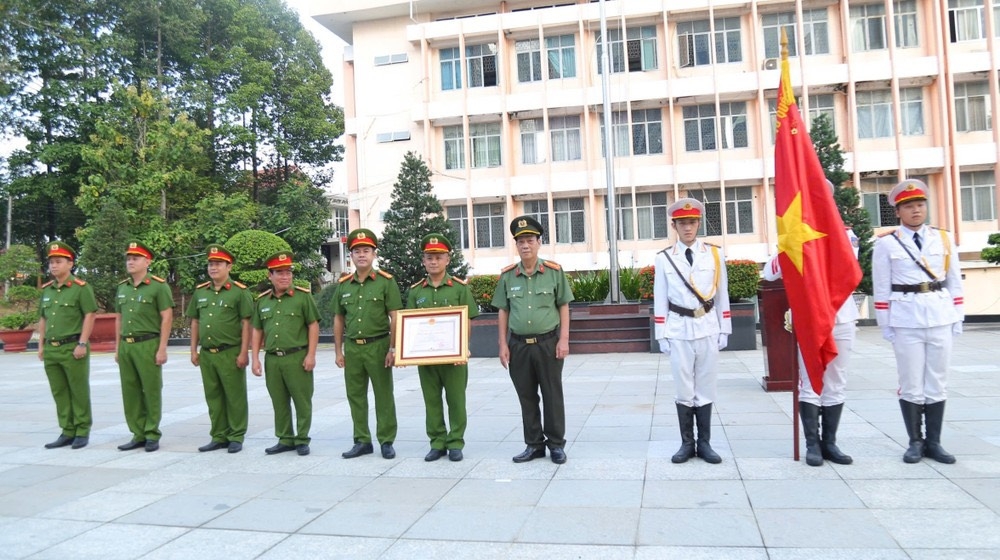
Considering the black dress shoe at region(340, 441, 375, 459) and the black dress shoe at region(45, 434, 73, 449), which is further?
the black dress shoe at region(45, 434, 73, 449)

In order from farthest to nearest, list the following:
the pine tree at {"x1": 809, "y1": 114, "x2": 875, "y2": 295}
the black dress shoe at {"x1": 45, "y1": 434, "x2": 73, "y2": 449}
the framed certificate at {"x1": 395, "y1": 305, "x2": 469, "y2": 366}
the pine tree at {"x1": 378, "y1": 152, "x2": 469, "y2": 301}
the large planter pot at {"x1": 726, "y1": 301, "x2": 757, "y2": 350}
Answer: the pine tree at {"x1": 809, "y1": 114, "x2": 875, "y2": 295} → the pine tree at {"x1": 378, "y1": 152, "x2": 469, "y2": 301} → the large planter pot at {"x1": 726, "y1": 301, "x2": 757, "y2": 350} → the black dress shoe at {"x1": 45, "y1": 434, "x2": 73, "y2": 449} → the framed certificate at {"x1": 395, "y1": 305, "x2": 469, "y2": 366}

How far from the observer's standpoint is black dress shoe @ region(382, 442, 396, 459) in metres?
6.26

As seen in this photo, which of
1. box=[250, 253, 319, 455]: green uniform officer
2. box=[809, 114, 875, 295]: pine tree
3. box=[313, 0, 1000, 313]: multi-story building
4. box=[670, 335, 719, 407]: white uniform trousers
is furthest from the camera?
box=[313, 0, 1000, 313]: multi-story building

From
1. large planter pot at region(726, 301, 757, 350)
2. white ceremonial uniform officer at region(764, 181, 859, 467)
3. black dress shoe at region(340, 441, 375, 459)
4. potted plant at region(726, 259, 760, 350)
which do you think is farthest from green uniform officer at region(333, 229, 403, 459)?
large planter pot at region(726, 301, 757, 350)

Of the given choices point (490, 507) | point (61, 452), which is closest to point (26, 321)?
point (61, 452)

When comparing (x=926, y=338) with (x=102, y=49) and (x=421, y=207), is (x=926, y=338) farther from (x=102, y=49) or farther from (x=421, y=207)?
(x=102, y=49)

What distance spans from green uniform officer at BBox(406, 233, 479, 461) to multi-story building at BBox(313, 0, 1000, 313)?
18.3 m

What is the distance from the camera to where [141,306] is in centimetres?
701

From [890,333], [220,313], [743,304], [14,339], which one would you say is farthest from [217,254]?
[14,339]

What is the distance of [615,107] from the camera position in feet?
84.7

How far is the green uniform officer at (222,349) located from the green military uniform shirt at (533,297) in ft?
8.47

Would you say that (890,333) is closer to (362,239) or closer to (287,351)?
(362,239)

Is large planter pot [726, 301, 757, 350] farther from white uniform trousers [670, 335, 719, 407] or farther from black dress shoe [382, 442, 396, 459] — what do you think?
black dress shoe [382, 442, 396, 459]

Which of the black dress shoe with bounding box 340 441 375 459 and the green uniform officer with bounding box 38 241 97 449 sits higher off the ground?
the green uniform officer with bounding box 38 241 97 449
